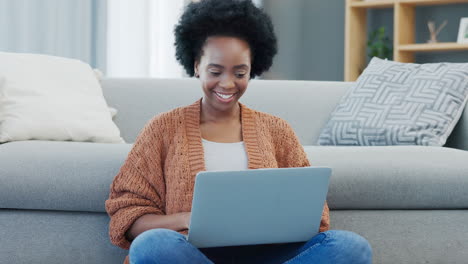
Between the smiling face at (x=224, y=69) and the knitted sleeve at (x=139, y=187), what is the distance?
6.1 inches

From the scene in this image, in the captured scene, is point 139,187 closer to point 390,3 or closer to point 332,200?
point 332,200

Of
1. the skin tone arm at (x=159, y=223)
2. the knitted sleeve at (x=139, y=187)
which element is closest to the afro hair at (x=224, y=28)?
the knitted sleeve at (x=139, y=187)

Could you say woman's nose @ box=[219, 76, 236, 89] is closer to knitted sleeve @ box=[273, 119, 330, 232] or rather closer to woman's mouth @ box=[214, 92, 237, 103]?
woman's mouth @ box=[214, 92, 237, 103]

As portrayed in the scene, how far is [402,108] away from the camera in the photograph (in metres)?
2.40

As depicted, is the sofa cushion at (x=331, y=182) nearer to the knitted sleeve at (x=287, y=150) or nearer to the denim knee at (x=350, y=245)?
the knitted sleeve at (x=287, y=150)

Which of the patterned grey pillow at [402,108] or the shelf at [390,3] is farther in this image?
the shelf at [390,3]

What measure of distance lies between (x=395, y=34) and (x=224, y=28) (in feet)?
9.94

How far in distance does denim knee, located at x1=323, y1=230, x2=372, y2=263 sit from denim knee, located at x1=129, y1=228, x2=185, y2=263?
30cm

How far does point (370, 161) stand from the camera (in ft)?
6.27

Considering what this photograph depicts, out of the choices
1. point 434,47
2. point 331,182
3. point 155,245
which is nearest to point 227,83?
point 155,245

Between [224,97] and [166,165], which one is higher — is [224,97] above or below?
above

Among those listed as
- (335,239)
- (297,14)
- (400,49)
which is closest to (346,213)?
(335,239)

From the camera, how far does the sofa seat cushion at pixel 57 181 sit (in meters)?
1.80

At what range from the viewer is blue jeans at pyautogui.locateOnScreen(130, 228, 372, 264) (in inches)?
49.8
